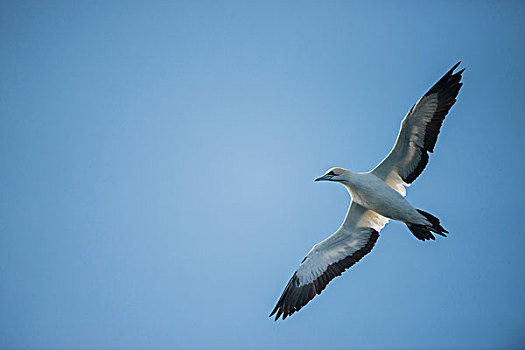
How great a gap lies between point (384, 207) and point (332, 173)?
1.65 m

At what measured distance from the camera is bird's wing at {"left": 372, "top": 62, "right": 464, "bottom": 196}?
34.8 feet

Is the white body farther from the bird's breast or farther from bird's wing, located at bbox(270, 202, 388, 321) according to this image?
bird's wing, located at bbox(270, 202, 388, 321)

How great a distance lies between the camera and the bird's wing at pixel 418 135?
10.6m

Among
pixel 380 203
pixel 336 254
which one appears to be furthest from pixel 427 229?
pixel 336 254

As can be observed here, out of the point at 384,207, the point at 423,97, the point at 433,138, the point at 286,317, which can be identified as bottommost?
the point at 286,317

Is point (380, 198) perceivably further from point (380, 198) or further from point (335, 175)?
point (335, 175)

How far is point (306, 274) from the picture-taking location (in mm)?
12414

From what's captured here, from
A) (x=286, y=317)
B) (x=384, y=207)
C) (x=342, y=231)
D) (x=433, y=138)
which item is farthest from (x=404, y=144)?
(x=286, y=317)

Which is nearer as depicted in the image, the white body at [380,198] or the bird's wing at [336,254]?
the white body at [380,198]

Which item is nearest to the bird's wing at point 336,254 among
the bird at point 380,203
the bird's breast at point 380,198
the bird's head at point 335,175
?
the bird at point 380,203

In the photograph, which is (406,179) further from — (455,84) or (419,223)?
(455,84)

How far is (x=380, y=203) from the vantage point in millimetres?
11047

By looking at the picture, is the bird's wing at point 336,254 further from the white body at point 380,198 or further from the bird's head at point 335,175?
the bird's head at point 335,175

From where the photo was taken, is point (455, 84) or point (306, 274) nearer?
point (455, 84)
